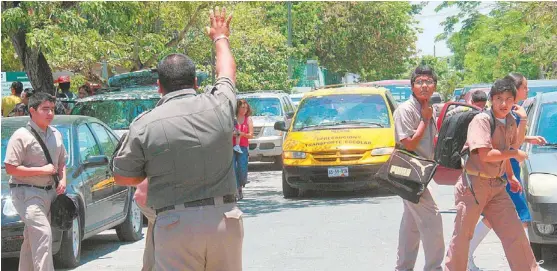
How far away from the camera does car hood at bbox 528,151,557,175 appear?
29.9ft

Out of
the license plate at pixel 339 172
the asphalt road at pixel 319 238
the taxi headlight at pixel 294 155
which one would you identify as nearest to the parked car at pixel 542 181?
the asphalt road at pixel 319 238

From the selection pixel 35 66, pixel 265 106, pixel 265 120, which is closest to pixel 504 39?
pixel 265 106

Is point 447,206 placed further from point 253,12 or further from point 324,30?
point 324,30

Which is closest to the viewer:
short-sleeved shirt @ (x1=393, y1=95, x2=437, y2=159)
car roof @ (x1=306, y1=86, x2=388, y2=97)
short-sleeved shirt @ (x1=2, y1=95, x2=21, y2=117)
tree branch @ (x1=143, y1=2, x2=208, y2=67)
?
short-sleeved shirt @ (x1=393, y1=95, x2=437, y2=159)

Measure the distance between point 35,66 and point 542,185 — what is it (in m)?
9.78

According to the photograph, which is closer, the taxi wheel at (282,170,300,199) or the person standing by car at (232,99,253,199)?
the person standing by car at (232,99,253,199)

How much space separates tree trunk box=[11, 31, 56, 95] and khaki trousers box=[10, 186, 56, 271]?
310 inches

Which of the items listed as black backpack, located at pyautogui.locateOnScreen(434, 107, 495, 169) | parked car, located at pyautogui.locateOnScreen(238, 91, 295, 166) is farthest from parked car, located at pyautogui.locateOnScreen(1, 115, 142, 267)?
parked car, located at pyautogui.locateOnScreen(238, 91, 295, 166)

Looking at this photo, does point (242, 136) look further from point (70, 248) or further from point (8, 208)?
point (8, 208)

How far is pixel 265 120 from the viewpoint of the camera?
22.1m

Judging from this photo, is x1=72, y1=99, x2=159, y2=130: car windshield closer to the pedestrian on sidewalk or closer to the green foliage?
the pedestrian on sidewalk

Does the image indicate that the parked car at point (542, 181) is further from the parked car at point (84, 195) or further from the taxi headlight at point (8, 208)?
A: the taxi headlight at point (8, 208)

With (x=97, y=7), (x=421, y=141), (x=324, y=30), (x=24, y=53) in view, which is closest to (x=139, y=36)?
(x=24, y=53)

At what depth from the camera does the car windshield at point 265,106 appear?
22.9 m
